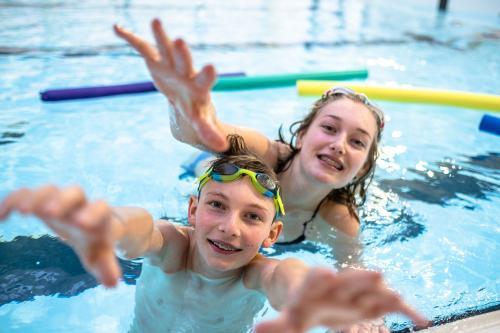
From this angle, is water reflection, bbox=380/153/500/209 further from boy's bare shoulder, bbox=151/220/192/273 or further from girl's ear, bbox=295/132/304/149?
boy's bare shoulder, bbox=151/220/192/273

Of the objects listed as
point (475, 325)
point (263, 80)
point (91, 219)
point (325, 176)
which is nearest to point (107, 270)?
point (91, 219)

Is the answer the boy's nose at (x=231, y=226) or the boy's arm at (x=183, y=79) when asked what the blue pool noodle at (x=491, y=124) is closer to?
the boy's nose at (x=231, y=226)

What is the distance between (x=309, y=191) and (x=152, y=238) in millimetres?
1310

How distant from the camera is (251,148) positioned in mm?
2781

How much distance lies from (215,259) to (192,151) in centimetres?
267

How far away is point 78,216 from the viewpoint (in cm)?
101

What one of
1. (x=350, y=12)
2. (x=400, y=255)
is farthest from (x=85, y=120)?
(x=350, y=12)

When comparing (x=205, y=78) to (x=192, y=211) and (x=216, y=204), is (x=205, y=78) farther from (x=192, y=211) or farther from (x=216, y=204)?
(x=192, y=211)

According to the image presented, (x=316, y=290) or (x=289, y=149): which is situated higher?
(x=316, y=290)

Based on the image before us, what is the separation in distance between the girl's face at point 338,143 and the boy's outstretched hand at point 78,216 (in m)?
1.72

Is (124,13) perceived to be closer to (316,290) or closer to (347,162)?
(347,162)

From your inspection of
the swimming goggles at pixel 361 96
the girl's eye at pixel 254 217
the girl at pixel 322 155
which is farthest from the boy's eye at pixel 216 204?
the swimming goggles at pixel 361 96

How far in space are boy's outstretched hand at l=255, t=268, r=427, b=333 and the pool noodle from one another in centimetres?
448

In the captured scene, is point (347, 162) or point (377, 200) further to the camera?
point (377, 200)
